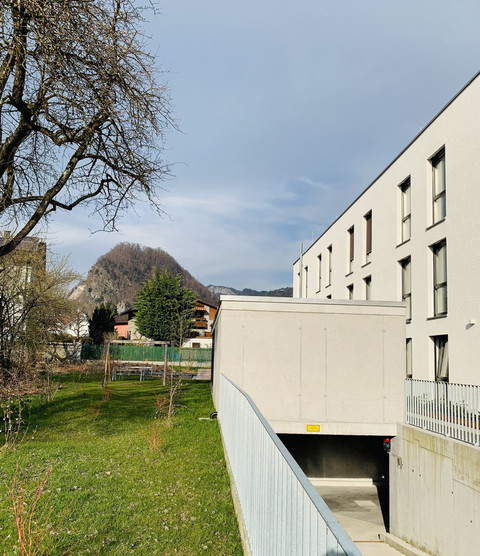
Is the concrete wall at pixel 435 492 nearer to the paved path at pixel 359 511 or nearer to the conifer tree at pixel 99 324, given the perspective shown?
the paved path at pixel 359 511

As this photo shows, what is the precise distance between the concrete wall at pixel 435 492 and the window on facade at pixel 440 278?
18.8 feet

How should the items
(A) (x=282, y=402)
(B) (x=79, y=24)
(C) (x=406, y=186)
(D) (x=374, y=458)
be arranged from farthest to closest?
(C) (x=406, y=186), (D) (x=374, y=458), (A) (x=282, y=402), (B) (x=79, y=24)

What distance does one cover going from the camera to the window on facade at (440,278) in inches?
658

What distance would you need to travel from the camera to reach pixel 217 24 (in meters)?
8.36

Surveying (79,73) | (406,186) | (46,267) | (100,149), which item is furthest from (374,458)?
(46,267)

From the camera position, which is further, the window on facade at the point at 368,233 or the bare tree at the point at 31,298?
the window on facade at the point at 368,233

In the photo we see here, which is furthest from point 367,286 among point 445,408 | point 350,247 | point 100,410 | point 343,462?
point 100,410

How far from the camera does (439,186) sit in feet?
57.0

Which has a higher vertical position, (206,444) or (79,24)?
(79,24)

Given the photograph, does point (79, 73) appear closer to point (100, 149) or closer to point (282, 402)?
point (100, 149)

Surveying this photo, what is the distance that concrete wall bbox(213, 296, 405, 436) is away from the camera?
12.9m

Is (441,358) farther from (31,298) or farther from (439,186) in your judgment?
(31,298)

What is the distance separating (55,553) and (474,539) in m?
7.88

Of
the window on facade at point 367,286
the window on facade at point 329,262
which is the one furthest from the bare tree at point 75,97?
the window on facade at point 329,262
